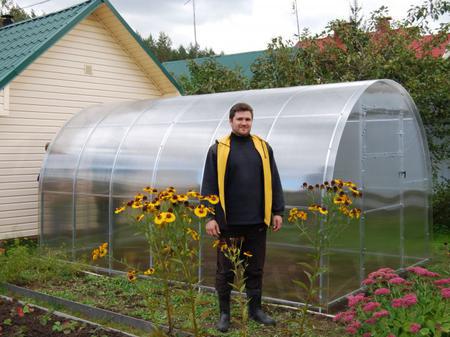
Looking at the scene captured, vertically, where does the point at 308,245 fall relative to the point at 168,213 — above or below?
below

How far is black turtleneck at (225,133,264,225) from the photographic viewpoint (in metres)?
5.62

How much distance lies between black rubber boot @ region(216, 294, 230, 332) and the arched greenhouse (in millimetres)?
1152

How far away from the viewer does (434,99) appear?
12594 millimetres

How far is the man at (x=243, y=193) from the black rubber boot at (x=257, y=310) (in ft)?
0.07

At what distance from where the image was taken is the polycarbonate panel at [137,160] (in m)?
Answer: 8.46

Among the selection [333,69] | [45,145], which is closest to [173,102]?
[45,145]

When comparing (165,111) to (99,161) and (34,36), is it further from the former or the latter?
(34,36)

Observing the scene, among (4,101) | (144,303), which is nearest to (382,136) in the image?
(144,303)

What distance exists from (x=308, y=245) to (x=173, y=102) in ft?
13.1

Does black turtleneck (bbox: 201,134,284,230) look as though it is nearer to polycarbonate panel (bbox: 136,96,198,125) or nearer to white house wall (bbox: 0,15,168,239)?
polycarbonate panel (bbox: 136,96,198,125)

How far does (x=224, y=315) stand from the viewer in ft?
19.0

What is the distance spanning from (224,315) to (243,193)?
128cm

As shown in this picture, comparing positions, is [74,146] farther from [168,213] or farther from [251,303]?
[168,213]

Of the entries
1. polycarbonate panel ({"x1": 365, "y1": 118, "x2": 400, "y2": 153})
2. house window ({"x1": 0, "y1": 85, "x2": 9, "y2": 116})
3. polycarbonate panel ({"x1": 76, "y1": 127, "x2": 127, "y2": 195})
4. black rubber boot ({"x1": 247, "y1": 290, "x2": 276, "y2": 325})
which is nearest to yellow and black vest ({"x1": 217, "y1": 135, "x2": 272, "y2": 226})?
black rubber boot ({"x1": 247, "y1": 290, "x2": 276, "y2": 325})
